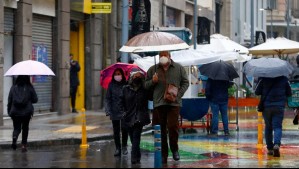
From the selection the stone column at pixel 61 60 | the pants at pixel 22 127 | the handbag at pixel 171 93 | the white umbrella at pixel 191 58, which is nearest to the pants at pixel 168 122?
the handbag at pixel 171 93

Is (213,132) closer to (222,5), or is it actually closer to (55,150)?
(55,150)

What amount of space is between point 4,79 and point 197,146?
30.0 feet

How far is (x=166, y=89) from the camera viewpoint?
1459 cm

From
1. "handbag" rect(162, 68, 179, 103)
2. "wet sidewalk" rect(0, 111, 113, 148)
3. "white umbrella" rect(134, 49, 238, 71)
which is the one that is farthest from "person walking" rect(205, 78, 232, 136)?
"handbag" rect(162, 68, 179, 103)

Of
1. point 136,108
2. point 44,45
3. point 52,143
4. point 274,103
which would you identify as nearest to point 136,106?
point 136,108

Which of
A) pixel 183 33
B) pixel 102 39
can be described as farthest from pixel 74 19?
pixel 183 33

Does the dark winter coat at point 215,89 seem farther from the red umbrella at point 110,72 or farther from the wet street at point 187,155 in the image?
the red umbrella at point 110,72

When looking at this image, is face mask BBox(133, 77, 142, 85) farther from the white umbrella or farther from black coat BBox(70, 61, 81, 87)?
black coat BBox(70, 61, 81, 87)

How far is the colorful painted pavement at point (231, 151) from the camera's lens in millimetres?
14812

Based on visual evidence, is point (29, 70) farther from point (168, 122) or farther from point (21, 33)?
point (21, 33)

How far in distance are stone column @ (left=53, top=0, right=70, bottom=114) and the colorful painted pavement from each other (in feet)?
22.6

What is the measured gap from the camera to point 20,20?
2588 centimetres

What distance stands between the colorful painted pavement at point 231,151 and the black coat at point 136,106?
941mm

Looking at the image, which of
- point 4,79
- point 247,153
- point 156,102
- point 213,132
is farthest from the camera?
point 4,79
